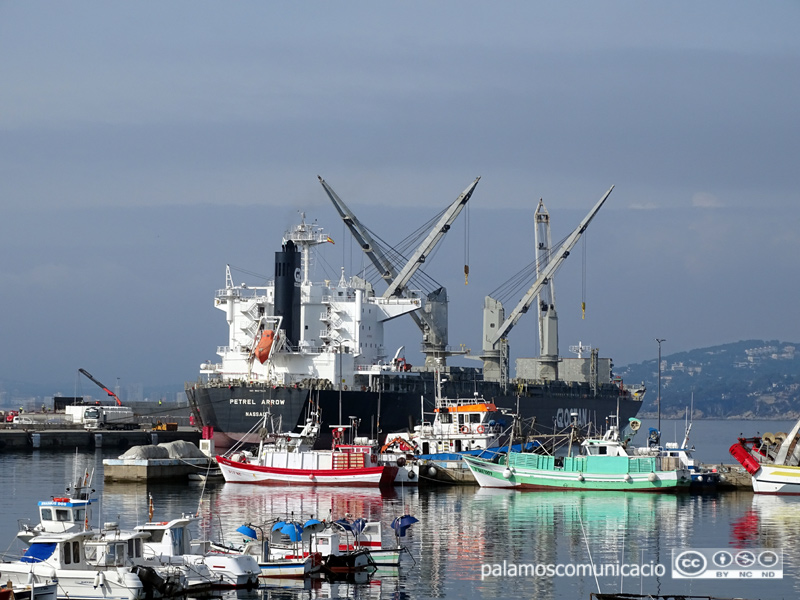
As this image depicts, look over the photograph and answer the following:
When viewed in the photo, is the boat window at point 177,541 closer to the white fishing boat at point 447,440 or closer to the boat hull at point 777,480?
the white fishing boat at point 447,440

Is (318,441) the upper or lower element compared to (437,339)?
lower

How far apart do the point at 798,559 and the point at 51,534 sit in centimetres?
2115

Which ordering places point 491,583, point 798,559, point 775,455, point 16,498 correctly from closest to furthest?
1. point 491,583
2. point 798,559
3. point 16,498
4. point 775,455

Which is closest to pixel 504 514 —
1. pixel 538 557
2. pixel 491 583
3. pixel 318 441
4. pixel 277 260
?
pixel 538 557

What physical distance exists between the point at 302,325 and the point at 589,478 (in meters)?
28.9

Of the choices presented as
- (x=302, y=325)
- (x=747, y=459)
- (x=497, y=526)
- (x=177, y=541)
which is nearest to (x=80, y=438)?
(x=302, y=325)

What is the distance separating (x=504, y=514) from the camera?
155 ft

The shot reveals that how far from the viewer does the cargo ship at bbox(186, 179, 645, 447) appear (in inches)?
2867

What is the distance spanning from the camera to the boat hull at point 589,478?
56.1m

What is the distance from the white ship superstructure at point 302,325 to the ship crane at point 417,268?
586 centimetres

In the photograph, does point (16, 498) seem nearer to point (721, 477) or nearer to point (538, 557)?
point (538, 557)

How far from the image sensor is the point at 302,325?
80.2 meters

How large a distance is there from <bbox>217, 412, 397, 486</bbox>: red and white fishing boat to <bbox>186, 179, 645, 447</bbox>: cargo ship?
9.50 meters

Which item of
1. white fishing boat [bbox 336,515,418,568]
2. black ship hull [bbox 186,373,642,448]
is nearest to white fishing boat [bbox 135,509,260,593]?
white fishing boat [bbox 336,515,418,568]
